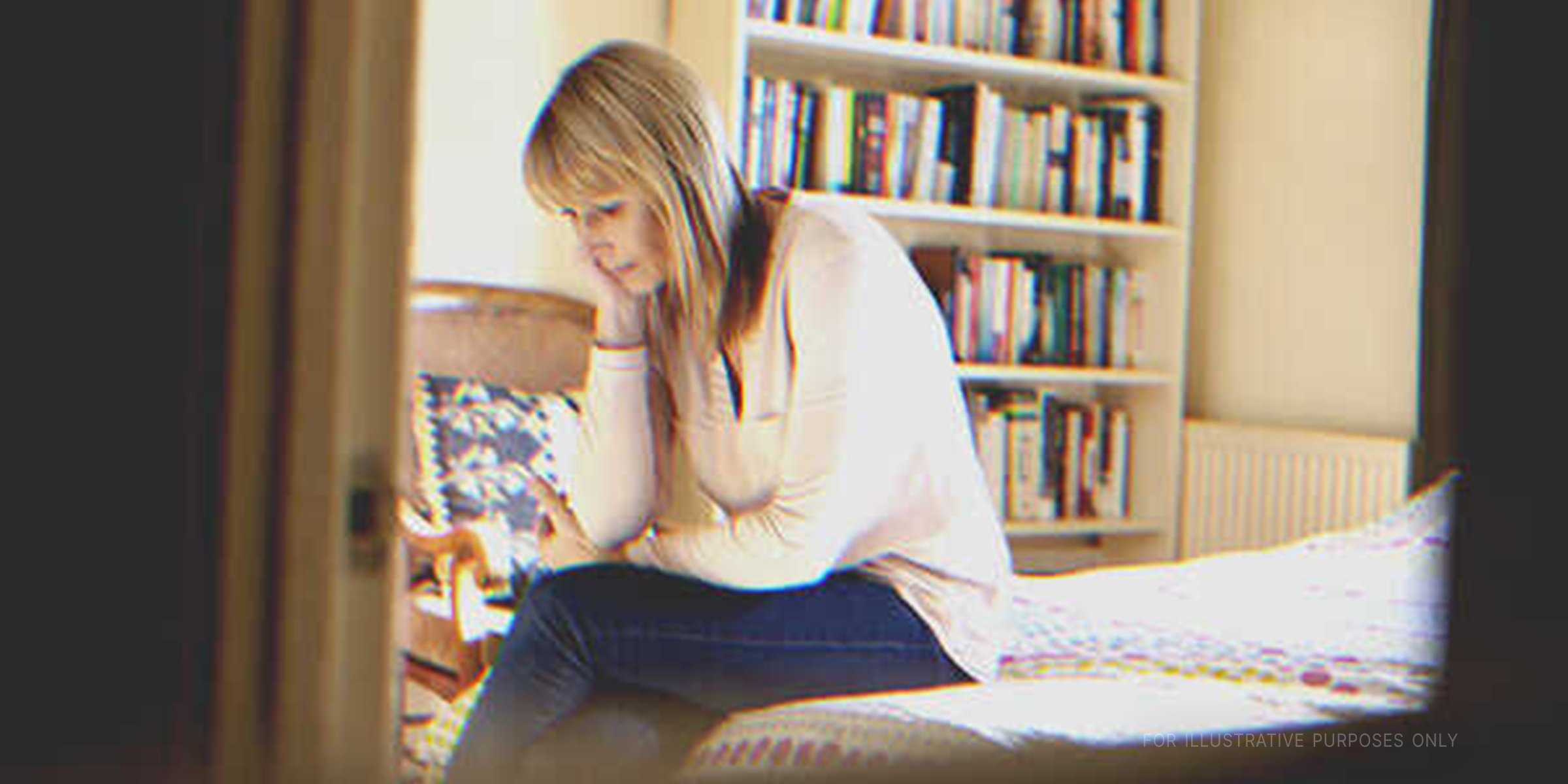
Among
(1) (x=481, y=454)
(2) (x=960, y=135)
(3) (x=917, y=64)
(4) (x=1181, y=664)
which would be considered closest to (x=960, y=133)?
(2) (x=960, y=135)

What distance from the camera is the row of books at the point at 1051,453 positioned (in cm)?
299

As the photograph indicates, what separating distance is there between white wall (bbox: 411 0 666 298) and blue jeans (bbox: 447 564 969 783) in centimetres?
158

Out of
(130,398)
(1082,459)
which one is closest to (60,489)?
(130,398)

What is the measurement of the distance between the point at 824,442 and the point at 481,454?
1283 mm

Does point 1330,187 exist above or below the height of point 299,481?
above

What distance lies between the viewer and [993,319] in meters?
2.98

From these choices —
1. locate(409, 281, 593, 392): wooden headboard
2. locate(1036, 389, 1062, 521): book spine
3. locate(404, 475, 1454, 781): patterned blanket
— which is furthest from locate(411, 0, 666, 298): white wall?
locate(1036, 389, 1062, 521): book spine

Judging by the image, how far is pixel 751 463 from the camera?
1.29 m

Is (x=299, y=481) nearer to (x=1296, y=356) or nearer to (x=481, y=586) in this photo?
(x=481, y=586)

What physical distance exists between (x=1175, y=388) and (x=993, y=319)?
1.63ft

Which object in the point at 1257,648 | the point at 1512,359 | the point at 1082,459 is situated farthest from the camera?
the point at 1082,459

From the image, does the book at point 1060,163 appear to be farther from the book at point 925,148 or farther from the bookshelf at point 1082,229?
the book at point 925,148

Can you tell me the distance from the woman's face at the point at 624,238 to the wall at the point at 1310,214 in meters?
2.11

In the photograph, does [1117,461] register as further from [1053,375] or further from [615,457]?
[615,457]
